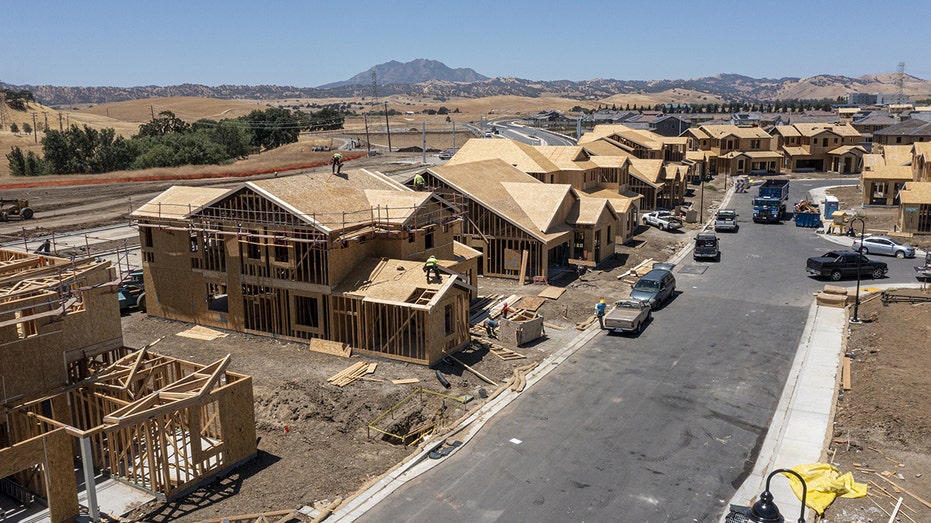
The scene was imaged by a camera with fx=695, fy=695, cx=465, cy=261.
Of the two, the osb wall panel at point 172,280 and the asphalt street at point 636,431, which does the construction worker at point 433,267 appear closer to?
the asphalt street at point 636,431

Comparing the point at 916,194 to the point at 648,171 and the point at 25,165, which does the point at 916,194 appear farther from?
the point at 25,165

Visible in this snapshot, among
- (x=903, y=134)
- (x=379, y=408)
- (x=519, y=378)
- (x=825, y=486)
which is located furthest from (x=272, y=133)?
(x=825, y=486)

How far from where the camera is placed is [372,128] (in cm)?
16012

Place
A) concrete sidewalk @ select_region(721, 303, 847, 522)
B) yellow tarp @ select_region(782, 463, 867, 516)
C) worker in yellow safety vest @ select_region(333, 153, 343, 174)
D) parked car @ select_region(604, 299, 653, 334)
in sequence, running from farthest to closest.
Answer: worker in yellow safety vest @ select_region(333, 153, 343, 174) → parked car @ select_region(604, 299, 653, 334) → concrete sidewalk @ select_region(721, 303, 847, 522) → yellow tarp @ select_region(782, 463, 867, 516)

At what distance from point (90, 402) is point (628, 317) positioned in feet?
70.7

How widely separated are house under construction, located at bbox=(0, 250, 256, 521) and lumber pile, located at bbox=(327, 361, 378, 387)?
449 cm

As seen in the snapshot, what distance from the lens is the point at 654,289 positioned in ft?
118

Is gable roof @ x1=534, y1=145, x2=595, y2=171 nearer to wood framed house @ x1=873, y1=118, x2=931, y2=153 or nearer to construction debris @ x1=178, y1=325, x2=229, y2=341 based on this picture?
construction debris @ x1=178, y1=325, x2=229, y2=341

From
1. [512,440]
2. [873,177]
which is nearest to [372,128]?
[873,177]

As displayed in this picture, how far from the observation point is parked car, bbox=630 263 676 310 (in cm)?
3528

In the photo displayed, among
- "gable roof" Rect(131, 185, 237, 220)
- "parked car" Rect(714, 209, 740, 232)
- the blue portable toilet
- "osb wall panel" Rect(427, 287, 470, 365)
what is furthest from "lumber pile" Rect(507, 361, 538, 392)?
the blue portable toilet

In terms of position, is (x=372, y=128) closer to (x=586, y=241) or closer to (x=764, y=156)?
(x=764, y=156)

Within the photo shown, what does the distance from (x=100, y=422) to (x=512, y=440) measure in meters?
12.7

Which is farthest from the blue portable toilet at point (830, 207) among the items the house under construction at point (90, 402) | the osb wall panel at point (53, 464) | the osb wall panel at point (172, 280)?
the osb wall panel at point (53, 464)
